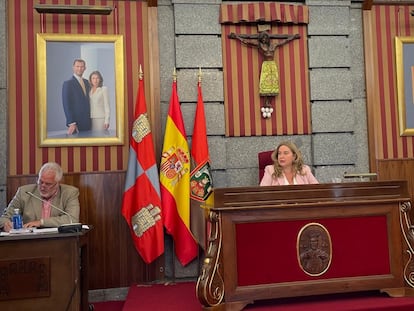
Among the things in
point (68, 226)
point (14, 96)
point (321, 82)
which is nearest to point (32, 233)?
point (68, 226)

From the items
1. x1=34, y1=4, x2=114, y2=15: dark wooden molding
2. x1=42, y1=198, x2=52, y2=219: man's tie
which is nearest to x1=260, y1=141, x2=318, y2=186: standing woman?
x1=42, y1=198, x2=52, y2=219: man's tie

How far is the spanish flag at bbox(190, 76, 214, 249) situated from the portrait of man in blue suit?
3.62 feet

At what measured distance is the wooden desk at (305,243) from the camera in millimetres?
2957

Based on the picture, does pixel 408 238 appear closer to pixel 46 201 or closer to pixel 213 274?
pixel 213 274

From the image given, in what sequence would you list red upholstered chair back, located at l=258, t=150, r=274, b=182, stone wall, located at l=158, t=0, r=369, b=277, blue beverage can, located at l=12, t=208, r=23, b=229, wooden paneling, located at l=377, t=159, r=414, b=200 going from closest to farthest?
1. blue beverage can, located at l=12, t=208, r=23, b=229
2. red upholstered chair back, located at l=258, t=150, r=274, b=182
3. stone wall, located at l=158, t=0, r=369, b=277
4. wooden paneling, located at l=377, t=159, r=414, b=200

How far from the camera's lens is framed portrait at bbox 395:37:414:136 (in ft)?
16.0

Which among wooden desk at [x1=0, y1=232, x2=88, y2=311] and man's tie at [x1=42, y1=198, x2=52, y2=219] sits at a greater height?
man's tie at [x1=42, y1=198, x2=52, y2=219]

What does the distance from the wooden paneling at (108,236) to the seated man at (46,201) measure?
0.59 metres

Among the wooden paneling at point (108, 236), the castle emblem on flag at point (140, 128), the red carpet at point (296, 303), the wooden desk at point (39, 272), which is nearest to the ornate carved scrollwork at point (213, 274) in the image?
the red carpet at point (296, 303)

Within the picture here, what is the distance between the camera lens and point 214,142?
14.9ft

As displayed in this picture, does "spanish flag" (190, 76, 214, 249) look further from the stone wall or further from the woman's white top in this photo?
the woman's white top

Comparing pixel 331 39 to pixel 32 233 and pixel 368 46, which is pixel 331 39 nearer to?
pixel 368 46

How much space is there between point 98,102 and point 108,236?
1359 millimetres

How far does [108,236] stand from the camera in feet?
14.4
